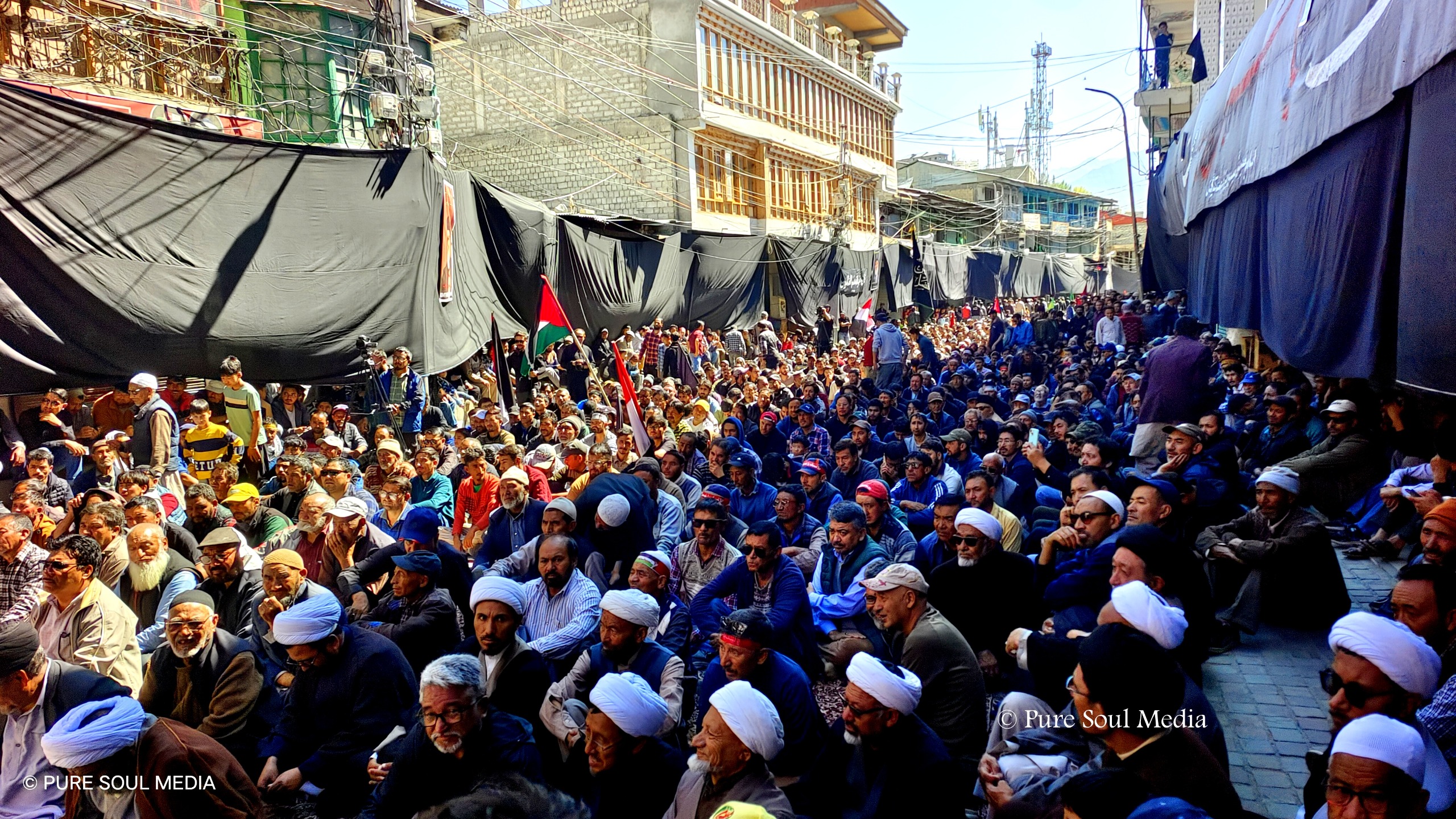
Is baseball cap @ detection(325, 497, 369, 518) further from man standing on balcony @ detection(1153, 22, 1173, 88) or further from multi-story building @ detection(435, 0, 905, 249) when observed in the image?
man standing on balcony @ detection(1153, 22, 1173, 88)

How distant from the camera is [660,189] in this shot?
24.7m

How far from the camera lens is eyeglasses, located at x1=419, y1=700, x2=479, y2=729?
3.25 metres

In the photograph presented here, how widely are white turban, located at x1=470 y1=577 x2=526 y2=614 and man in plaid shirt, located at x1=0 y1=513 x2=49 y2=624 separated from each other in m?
2.49

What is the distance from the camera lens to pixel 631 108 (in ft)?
81.7

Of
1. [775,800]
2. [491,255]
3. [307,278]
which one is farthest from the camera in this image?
[491,255]

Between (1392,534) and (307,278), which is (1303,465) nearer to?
(1392,534)

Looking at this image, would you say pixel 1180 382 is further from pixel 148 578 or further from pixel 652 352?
pixel 652 352

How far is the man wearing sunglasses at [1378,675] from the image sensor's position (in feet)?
9.46

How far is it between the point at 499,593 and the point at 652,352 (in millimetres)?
11786

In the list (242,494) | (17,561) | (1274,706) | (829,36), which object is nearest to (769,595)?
(1274,706)

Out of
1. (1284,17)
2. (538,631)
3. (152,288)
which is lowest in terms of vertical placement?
(538,631)

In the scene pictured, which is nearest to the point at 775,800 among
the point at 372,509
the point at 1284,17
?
the point at 372,509

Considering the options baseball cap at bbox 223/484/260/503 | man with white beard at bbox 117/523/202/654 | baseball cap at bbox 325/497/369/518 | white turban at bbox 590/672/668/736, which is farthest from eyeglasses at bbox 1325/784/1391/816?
baseball cap at bbox 223/484/260/503

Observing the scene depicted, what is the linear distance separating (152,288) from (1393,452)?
1001 cm
